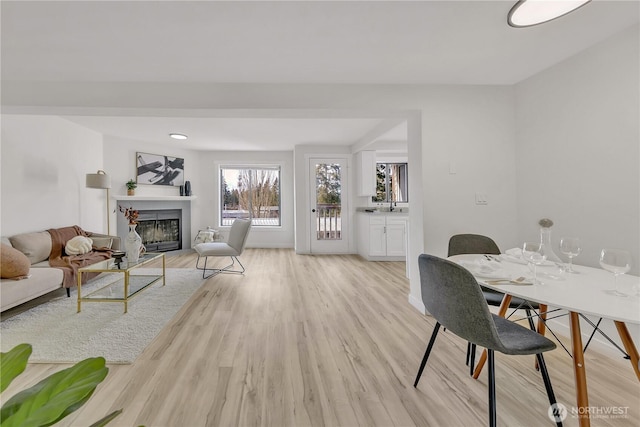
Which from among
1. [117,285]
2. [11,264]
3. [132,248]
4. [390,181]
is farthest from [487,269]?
[390,181]

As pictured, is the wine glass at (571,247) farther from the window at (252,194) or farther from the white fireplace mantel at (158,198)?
the white fireplace mantel at (158,198)

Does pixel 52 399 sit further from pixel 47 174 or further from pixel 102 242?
pixel 47 174

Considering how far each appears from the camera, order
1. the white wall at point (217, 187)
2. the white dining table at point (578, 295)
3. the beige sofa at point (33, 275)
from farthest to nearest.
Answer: the white wall at point (217, 187) → the beige sofa at point (33, 275) → the white dining table at point (578, 295)

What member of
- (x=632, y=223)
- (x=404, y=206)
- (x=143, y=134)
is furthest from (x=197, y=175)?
(x=632, y=223)

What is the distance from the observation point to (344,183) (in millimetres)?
5934

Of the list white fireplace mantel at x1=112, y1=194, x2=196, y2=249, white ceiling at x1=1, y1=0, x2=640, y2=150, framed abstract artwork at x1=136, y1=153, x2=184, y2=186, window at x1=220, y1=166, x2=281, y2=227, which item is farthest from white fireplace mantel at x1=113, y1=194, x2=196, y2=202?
white ceiling at x1=1, y1=0, x2=640, y2=150

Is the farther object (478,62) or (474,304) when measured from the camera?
(478,62)

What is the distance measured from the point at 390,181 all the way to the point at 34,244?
5517mm

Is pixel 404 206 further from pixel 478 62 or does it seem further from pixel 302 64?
pixel 302 64

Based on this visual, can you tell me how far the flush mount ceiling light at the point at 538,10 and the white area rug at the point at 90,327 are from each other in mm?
3238

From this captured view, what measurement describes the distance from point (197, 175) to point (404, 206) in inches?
178

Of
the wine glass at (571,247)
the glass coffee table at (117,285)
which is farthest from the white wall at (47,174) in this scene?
the wine glass at (571,247)

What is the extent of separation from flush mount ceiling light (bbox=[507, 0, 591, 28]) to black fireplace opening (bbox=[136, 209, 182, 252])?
6.12 metres

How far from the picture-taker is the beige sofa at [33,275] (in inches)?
99.5
